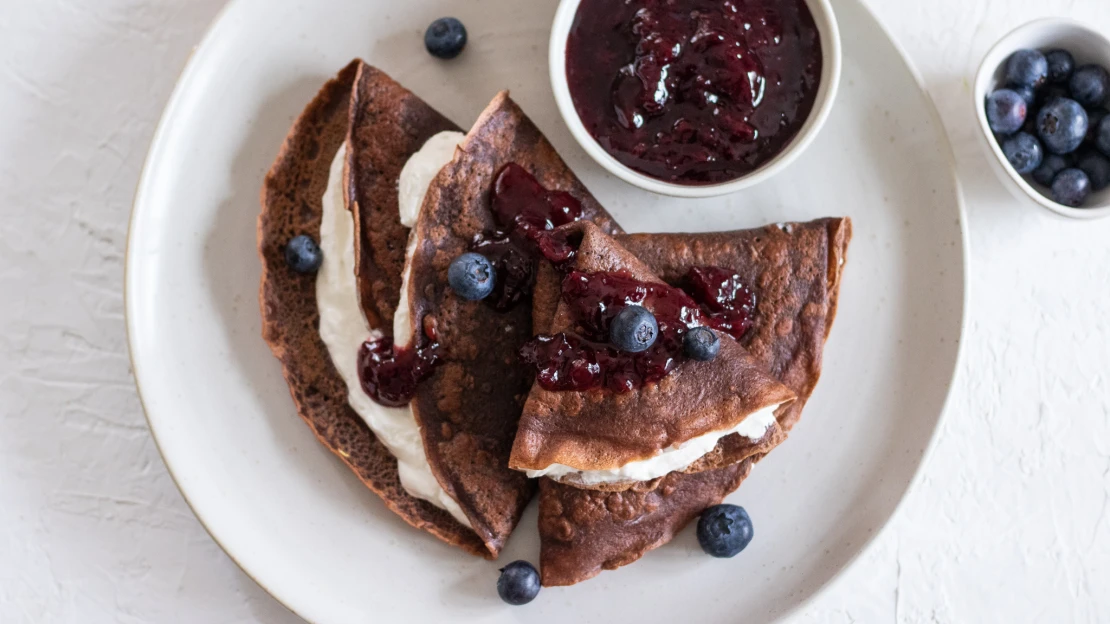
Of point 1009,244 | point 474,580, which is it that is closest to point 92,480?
point 474,580

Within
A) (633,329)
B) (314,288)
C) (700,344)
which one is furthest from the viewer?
(314,288)

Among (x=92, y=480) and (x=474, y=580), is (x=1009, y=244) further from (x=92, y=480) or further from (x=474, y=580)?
(x=92, y=480)

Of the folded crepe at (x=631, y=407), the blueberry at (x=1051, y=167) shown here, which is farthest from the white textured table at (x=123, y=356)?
the folded crepe at (x=631, y=407)

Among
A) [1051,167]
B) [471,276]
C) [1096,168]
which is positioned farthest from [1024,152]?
[471,276]

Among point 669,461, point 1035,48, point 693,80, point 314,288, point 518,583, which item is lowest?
point 518,583

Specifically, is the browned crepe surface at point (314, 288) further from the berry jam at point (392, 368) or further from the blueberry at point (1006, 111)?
the blueberry at point (1006, 111)

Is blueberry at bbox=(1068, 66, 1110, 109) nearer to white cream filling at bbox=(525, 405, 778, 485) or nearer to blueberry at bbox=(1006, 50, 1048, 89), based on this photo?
blueberry at bbox=(1006, 50, 1048, 89)

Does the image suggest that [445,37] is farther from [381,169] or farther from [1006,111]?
[1006,111]

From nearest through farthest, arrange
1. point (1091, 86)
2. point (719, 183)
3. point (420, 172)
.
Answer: point (719, 183), point (420, 172), point (1091, 86)

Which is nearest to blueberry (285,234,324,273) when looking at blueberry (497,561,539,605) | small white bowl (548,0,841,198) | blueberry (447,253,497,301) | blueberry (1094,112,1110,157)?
blueberry (447,253,497,301)
